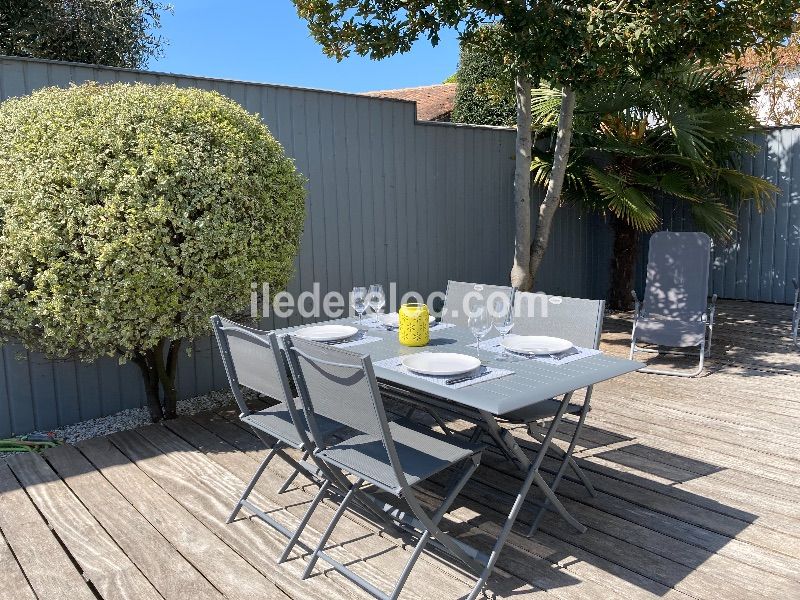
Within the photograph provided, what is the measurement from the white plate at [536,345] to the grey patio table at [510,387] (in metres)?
0.07

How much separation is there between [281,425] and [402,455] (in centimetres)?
64

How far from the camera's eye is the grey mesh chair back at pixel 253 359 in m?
2.47

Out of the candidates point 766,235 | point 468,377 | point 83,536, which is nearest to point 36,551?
point 83,536

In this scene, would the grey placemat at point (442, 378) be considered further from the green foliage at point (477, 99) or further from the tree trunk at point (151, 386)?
the green foliage at point (477, 99)

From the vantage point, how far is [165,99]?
3.82 metres

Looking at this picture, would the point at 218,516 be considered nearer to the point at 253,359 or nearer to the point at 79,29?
the point at 253,359

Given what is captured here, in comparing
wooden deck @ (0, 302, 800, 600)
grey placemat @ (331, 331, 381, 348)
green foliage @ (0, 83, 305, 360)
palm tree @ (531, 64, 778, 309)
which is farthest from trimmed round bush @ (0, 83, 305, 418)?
palm tree @ (531, 64, 778, 309)

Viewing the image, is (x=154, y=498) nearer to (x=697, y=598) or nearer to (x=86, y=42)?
(x=697, y=598)

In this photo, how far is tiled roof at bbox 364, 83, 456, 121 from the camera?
15117mm

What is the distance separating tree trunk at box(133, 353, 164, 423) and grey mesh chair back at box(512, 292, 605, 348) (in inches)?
95.4

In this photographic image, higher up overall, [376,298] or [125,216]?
[125,216]

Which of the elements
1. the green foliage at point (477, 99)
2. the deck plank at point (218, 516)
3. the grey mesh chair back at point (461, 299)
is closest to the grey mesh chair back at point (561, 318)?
the grey mesh chair back at point (461, 299)

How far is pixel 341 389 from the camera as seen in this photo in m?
2.23

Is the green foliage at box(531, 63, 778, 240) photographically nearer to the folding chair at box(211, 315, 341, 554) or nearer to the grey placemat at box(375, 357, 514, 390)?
the grey placemat at box(375, 357, 514, 390)
